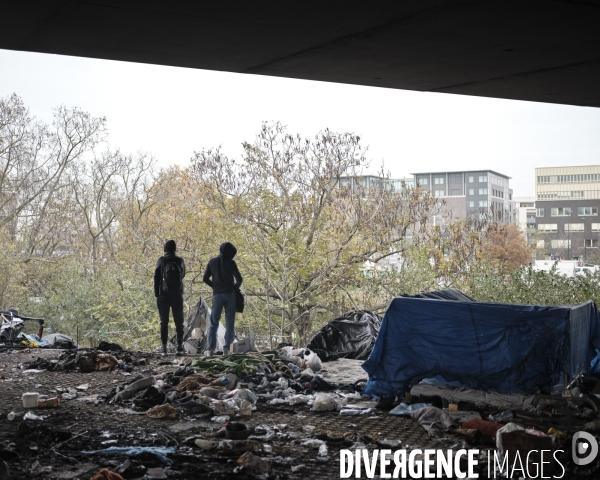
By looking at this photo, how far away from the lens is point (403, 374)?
659 cm

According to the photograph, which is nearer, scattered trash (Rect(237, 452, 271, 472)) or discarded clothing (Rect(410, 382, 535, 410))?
scattered trash (Rect(237, 452, 271, 472))

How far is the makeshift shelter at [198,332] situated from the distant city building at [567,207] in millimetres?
34122

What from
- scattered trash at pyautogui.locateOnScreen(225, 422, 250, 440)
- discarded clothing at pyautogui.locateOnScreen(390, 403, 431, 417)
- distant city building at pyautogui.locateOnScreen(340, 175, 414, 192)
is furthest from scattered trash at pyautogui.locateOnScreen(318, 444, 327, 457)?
distant city building at pyautogui.locateOnScreen(340, 175, 414, 192)

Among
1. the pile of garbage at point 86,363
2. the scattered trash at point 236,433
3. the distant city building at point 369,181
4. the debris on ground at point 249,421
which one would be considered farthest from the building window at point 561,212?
the scattered trash at point 236,433

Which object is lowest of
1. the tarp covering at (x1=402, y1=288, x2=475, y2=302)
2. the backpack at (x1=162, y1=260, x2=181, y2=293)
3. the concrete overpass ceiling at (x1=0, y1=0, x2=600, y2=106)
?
the tarp covering at (x1=402, y1=288, x2=475, y2=302)

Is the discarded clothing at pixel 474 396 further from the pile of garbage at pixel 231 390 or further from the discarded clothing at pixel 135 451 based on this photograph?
the discarded clothing at pixel 135 451

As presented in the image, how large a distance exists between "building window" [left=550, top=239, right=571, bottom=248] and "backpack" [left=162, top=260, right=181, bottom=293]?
39177mm

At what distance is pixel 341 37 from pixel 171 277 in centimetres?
565

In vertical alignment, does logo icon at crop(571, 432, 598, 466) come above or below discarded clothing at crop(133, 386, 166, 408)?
below

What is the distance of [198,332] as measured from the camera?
10625 mm

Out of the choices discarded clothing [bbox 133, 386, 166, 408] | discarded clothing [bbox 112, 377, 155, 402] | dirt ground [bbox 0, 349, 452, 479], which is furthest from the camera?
discarded clothing [bbox 112, 377, 155, 402]

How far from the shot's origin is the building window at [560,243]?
44219mm

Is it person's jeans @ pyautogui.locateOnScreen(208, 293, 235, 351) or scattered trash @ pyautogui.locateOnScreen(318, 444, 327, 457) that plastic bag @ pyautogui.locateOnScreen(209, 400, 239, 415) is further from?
person's jeans @ pyautogui.locateOnScreen(208, 293, 235, 351)

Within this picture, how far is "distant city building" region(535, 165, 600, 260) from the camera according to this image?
1739 inches
